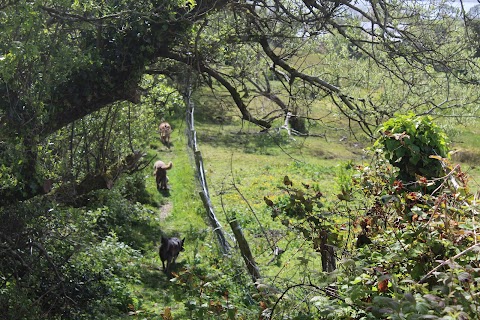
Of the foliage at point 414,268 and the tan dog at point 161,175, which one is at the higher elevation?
the foliage at point 414,268

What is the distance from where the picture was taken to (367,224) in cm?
552

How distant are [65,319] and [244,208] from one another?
11988 mm

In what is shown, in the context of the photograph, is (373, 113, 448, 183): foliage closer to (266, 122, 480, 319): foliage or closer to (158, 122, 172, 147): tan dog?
(266, 122, 480, 319): foliage

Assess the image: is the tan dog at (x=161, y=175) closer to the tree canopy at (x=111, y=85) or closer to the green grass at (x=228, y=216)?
the green grass at (x=228, y=216)

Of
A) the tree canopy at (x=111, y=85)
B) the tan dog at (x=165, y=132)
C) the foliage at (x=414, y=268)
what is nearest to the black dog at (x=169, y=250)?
the tree canopy at (x=111, y=85)

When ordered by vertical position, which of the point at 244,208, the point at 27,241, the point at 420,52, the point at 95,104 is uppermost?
the point at 420,52

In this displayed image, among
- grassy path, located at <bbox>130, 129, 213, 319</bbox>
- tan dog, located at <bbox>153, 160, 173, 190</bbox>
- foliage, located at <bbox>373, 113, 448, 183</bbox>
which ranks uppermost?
foliage, located at <bbox>373, 113, 448, 183</bbox>

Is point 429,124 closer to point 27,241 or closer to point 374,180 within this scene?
point 374,180

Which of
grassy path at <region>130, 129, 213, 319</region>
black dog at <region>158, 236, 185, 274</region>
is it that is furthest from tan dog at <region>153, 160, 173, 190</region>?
black dog at <region>158, 236, 185, 274</region>

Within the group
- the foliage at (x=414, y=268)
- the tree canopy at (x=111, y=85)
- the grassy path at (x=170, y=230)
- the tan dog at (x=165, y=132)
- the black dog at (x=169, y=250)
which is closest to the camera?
the foliage at (x=414, y=268)

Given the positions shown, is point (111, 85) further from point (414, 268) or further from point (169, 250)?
point (169, 250)

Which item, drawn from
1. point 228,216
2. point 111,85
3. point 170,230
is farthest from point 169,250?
point 111,85

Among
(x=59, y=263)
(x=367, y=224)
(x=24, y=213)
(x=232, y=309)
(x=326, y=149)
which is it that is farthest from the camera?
(x=326, y=149)

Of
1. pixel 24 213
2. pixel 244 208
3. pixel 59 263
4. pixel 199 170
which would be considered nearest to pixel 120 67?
pixel 24 213
